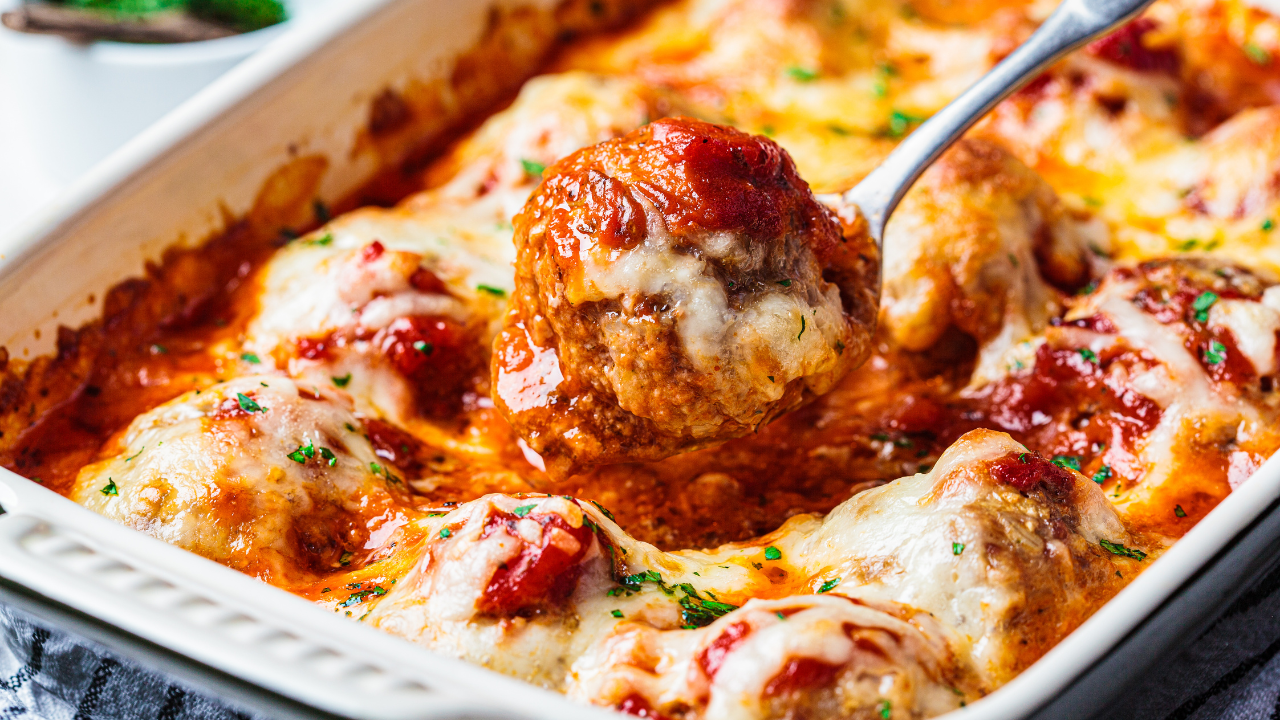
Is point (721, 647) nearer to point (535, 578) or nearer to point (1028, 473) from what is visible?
point (535, 578)

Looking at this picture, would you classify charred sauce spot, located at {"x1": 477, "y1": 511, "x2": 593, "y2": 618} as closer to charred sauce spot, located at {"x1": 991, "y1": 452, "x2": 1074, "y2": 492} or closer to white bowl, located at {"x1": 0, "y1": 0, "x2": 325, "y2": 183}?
charred sauce spot, located at {"x1": 991, "y1": 452, "x2": 1074, "y2": 492}

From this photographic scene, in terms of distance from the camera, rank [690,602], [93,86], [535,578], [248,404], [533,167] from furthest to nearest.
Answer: [93,86]
[533,167]
[248,404]
[690,602]
[535,578]

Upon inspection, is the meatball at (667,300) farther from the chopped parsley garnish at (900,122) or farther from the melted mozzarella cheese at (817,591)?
the chopped parsley garnish at (900,122)

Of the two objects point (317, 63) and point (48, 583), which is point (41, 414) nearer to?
point (48, 583)

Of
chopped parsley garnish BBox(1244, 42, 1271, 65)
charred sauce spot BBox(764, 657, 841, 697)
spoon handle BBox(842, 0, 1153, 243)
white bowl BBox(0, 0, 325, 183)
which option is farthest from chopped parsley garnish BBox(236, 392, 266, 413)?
chopped parsley garnish BBox(1244, 42, 1271, 65)

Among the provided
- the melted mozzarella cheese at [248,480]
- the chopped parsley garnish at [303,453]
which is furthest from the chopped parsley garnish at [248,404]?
the chopped parsley garnish at [303,453]

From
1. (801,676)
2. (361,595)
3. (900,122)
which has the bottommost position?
(361,595)

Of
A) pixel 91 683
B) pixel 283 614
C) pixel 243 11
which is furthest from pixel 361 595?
pixel 243 11

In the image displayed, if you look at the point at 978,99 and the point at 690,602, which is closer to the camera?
the point at 690,602
